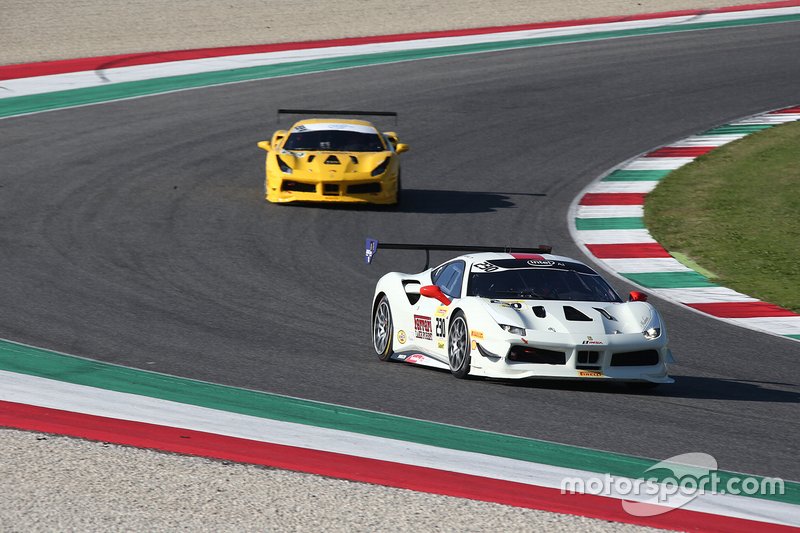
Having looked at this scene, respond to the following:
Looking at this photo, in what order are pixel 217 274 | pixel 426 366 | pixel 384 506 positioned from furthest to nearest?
pixel 217 274, pixel 426 366, pixel 384 506

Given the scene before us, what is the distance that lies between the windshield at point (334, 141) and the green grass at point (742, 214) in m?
4.35

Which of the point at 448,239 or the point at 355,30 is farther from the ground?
the point at 355,30

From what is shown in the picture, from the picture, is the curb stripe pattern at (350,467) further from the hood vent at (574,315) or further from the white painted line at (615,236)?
the white painted line at (615,236)

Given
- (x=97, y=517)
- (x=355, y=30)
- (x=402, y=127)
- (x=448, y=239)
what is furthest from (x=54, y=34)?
(x=97, y=517)

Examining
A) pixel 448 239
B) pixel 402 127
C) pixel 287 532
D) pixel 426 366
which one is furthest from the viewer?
pixel 402 127

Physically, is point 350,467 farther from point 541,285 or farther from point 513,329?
point 541,285

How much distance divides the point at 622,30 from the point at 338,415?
1062 inches

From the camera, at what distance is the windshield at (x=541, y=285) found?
10867 mm

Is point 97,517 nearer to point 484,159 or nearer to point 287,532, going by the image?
point 287,532

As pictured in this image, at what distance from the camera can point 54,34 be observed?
107 feet

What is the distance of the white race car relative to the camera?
10.0 m

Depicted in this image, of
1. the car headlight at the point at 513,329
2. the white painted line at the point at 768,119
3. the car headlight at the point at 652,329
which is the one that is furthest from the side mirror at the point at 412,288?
the white painted line at the point at 768,119

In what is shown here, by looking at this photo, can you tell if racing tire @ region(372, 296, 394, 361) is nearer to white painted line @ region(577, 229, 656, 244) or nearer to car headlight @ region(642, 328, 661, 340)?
car headlight @ region(642, 328, 661, 340)

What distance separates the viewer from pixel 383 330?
464 inches
